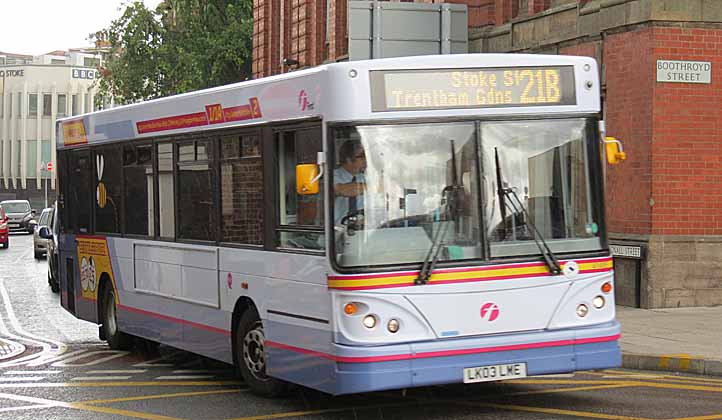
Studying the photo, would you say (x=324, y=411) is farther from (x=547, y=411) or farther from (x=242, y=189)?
(x=242, y=189)

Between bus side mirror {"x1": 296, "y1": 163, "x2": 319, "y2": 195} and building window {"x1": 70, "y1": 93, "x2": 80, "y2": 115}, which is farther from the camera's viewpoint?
building window {"x1": 70, "y1": 93, "x2": 80, "y2": 115}

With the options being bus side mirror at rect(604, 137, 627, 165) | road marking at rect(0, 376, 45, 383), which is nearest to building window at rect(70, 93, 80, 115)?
road marking at rect(0, 376, 45, 383)

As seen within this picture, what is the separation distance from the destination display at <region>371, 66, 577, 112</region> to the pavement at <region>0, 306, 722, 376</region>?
3919 mm

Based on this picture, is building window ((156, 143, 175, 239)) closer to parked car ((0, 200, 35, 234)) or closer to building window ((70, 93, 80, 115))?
parked car ((0, 200, 35, 234))

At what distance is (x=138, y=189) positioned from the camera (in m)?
14.2

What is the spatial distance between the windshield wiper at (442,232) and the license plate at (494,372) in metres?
0.72

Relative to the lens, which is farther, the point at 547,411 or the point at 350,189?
the point at 547,411

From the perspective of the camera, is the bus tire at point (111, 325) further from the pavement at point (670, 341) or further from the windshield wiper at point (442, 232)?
the windshield wiper at point (442, 232)

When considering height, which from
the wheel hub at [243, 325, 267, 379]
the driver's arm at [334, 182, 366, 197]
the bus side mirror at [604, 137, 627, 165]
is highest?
the bus side mirror at [604, 137, 627, 165]

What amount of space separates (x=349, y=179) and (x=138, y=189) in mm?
4975

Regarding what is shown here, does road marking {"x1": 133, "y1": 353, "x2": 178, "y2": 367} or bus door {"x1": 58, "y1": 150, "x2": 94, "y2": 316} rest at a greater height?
bus door {"x1": 58, "y1": 150, "x2": 94, "y2": 316}

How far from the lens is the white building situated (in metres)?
112

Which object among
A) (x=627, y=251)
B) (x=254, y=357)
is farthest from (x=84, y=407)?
(x=627, y=251)

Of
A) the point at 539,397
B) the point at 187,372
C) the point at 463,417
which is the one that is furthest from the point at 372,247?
the point at 187,372
